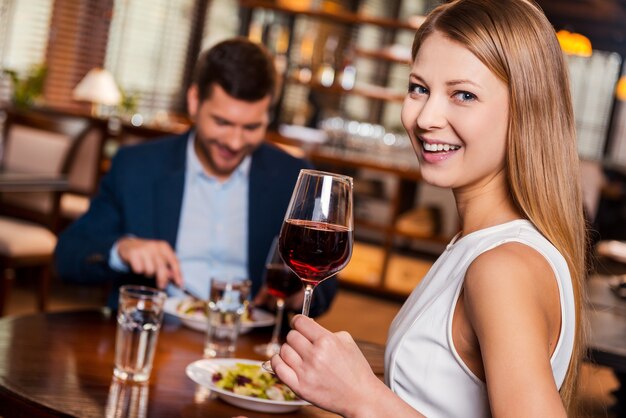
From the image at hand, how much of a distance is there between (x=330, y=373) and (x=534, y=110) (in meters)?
0.43

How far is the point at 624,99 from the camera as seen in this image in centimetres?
1163

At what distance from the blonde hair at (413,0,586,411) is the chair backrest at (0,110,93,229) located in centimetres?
429

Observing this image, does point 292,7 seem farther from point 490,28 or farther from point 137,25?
point 490,28

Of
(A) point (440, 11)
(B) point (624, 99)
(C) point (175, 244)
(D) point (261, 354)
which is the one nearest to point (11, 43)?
(C) point (175, 244)

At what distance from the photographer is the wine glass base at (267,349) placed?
1.85m

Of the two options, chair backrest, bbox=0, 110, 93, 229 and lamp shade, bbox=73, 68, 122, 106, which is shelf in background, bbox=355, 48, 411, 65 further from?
chair backrest, bbox=0, 110, 93, 229

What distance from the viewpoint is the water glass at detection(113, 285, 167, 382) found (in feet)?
5.11

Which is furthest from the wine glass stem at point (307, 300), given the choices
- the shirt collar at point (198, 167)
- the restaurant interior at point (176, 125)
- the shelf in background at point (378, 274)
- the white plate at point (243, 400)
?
the shelf in background at point (378, 274)

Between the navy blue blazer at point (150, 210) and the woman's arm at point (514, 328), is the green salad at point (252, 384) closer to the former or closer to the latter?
the woman's arm at point (514, 328)

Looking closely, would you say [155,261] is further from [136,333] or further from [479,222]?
[479,222]

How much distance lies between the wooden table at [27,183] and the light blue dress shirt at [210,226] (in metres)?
1.59

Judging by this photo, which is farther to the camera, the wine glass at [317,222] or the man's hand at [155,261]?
the man's hand at [155,261]

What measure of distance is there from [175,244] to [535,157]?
147 cm

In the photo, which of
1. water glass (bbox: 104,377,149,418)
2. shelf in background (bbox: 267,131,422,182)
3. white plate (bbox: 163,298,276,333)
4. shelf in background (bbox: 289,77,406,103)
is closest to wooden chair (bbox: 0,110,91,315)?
shelf in background (bbox: 267,131,422,182)
